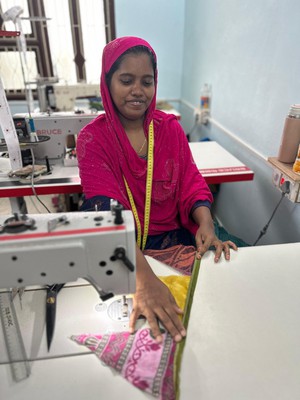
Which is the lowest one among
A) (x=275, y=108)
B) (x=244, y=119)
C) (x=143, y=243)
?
(x=143, y=243)

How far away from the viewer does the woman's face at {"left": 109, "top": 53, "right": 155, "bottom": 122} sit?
3.83 ft

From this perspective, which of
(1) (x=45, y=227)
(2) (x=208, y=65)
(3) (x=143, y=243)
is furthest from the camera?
(2) (x=208, y=65)

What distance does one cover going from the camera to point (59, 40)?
12.5ft

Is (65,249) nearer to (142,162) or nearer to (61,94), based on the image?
(142,162)

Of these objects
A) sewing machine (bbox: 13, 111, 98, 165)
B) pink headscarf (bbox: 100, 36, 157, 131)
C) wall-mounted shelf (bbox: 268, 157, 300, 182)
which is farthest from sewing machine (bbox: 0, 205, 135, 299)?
sewing machine (bbox: 13, 111, 98, 165)

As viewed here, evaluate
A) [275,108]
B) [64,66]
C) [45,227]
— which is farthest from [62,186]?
[64,66]

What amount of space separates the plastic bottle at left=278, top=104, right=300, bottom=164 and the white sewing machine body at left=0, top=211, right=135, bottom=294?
1049mm

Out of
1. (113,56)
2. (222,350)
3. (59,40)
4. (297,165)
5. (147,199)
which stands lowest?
(222,350)

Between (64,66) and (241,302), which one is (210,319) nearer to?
(241,302)

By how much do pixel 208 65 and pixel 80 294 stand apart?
8.77 feet

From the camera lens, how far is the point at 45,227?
736mm

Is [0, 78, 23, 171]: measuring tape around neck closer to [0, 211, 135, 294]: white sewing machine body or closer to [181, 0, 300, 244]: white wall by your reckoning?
[0, 211, 135, 294]: white sewing machine body

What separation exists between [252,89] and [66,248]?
1834 mm

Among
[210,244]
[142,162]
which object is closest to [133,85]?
[142,162]
